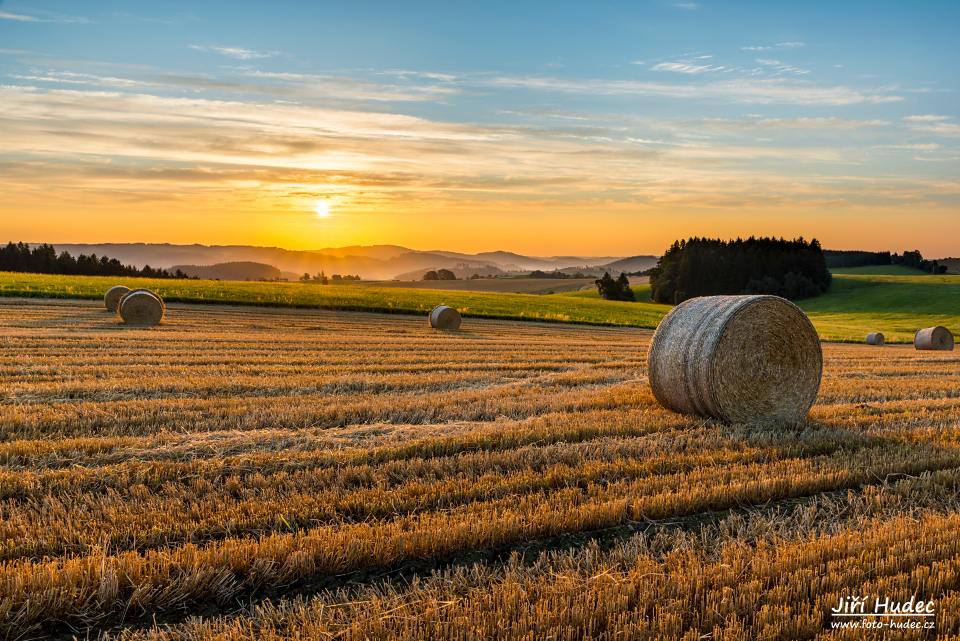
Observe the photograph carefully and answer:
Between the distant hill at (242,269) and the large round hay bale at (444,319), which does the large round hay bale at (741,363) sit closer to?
the large round hay bale at (444,319)

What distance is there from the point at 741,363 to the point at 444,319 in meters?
19.6

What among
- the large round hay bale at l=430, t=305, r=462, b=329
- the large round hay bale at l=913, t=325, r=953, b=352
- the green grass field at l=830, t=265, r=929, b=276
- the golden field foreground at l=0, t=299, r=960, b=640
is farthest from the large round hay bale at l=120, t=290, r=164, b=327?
the green grass field at l=830, t=265, r=929, b=276

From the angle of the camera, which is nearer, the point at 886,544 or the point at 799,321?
the point at 886,544

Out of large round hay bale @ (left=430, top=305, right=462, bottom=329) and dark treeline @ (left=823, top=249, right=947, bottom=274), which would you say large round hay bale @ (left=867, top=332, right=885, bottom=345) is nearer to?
large round hay bale @ (left=430, top=305, right=462, bottom=329)

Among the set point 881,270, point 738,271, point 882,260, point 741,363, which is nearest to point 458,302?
point 741,363

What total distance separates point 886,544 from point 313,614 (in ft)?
12.8

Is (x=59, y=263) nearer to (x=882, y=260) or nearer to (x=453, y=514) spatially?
(x=453, y=514)

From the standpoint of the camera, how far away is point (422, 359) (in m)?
16.7

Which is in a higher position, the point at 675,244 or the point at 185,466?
the point at 675,244

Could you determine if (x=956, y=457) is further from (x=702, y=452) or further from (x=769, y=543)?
(x=769, y=543)

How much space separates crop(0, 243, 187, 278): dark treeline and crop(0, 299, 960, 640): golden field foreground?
6985 centimetres

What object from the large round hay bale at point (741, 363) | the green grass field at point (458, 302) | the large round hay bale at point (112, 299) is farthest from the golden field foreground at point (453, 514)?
the green grass field at point (458, 302)

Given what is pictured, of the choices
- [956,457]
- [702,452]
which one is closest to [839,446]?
[956,457]

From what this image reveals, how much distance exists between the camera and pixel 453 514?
223 inches
